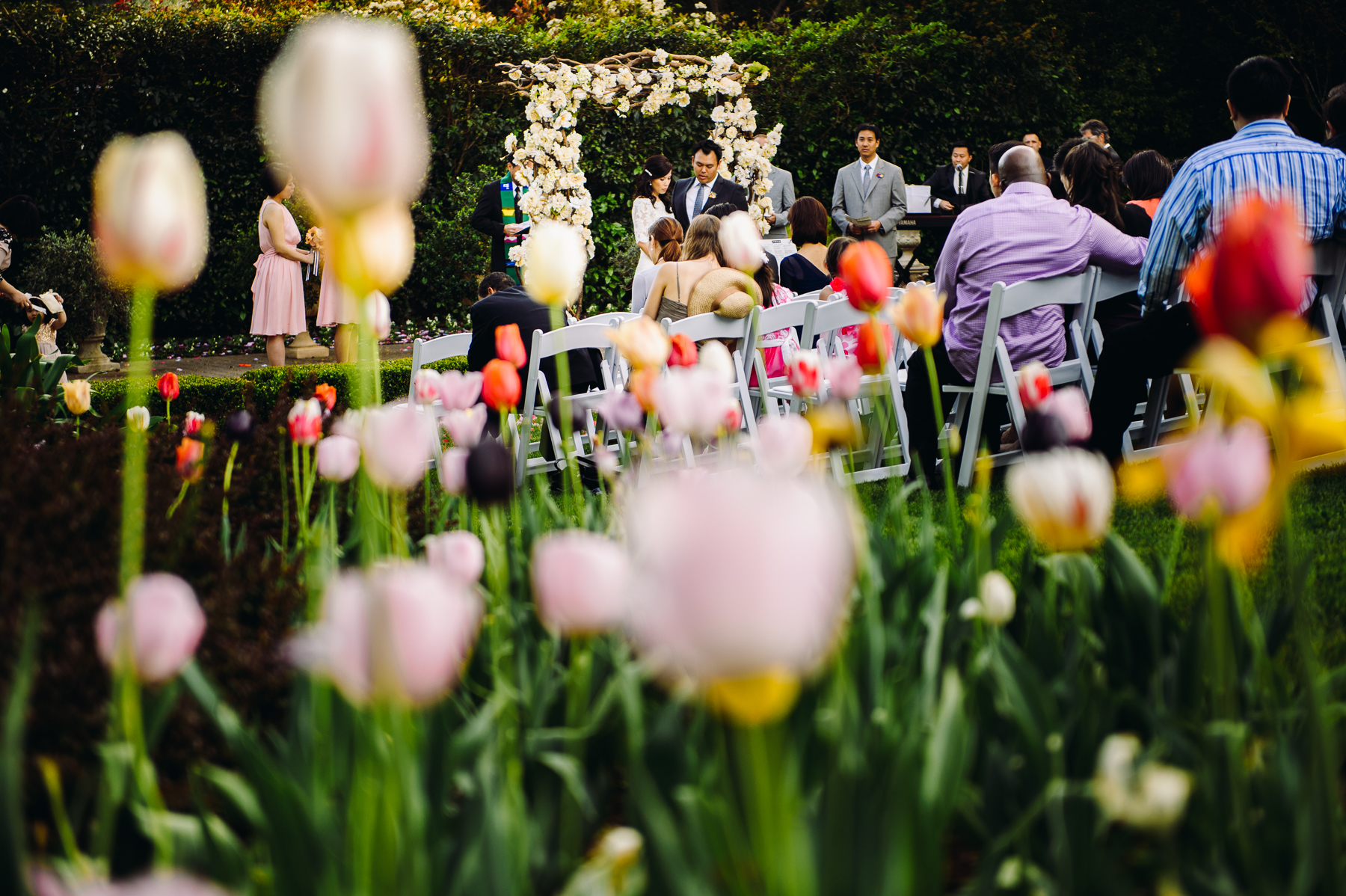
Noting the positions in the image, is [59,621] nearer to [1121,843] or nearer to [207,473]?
[207,473]

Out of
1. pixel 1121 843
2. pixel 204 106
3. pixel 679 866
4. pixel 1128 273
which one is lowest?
pixel 1121 843

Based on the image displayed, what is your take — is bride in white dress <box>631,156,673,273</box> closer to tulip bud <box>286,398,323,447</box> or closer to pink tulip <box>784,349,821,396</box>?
pink tulip <box>784,349,821,396</box>

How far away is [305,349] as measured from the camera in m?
10.5

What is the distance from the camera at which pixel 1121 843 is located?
1205mm

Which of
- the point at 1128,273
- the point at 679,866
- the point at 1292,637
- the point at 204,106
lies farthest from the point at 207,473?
the point at 204,106

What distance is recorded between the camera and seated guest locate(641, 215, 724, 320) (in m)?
5.38

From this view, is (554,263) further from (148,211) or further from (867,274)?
(148,211)

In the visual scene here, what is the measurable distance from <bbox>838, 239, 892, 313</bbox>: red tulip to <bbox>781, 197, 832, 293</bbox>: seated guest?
5.01 m

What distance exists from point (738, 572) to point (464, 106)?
13.1 m

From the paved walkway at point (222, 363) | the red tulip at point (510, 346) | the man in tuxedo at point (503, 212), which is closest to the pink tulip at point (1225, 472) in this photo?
the red tulip at point (510, 346)

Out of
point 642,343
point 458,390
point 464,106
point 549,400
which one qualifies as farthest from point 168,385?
point 464,106

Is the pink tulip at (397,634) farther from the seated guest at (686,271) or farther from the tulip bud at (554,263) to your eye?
the seated guest at (686,271)

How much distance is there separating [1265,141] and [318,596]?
11.8 ft

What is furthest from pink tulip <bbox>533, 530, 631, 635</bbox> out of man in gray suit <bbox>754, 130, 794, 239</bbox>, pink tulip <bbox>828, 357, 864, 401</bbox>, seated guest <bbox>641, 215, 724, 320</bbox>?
man in gray suit <bbox>754, 130, 794, 239</bbox>
